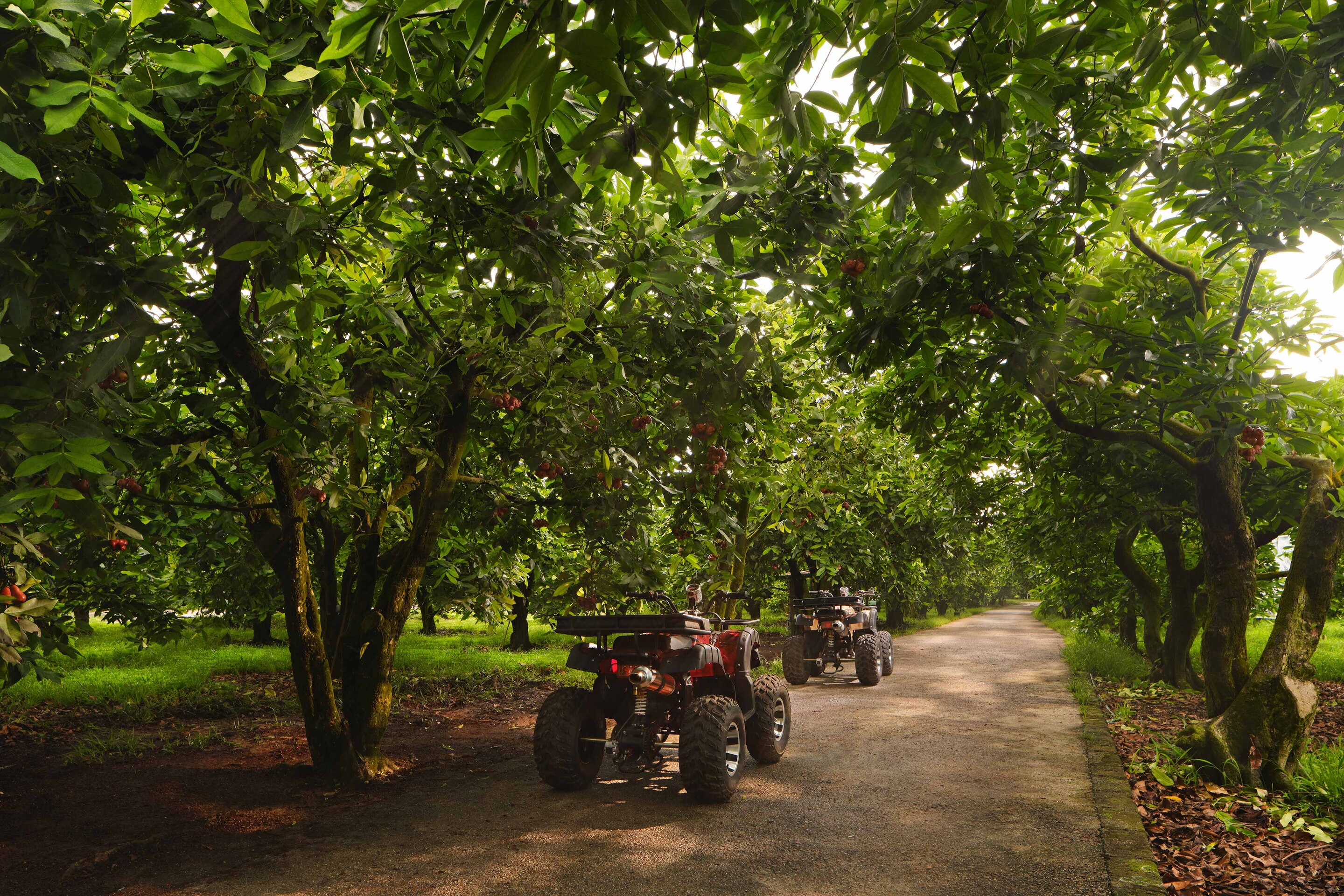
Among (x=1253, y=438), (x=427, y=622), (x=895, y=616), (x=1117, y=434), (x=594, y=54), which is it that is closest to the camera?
(x=594, y=54)

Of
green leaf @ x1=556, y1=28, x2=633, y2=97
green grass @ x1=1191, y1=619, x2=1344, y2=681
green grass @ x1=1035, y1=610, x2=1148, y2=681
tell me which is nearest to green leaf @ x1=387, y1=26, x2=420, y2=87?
green leaf @ x1=556, y1=28, x2=633, y2=97

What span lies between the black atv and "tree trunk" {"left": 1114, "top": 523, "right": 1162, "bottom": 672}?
12.5 feet

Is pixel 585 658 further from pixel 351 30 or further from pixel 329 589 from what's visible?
pixel 351 30

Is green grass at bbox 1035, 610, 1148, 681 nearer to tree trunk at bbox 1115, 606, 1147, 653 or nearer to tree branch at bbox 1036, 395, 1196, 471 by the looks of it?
tree trunk at bbox 1115, 606, 1147, 653

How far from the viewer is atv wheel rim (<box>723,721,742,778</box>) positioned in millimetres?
6047

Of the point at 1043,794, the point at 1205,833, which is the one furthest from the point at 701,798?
the point at 1205,833

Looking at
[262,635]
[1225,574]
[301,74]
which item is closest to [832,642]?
[1225,574]

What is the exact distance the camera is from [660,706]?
6.58 meters

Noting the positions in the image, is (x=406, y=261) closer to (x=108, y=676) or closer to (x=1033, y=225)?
(x=1033, y=225)

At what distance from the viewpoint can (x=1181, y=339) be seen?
20.8 ft

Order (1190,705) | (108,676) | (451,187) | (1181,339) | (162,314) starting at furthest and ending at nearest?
(108,676) → (1190,705) → (1181,339) → (162,314) → (451,187)

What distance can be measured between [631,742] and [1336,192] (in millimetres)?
5810

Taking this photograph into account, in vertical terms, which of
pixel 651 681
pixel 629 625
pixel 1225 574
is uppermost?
pixel 1225 574

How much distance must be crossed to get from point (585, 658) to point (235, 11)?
5488 millimetres
